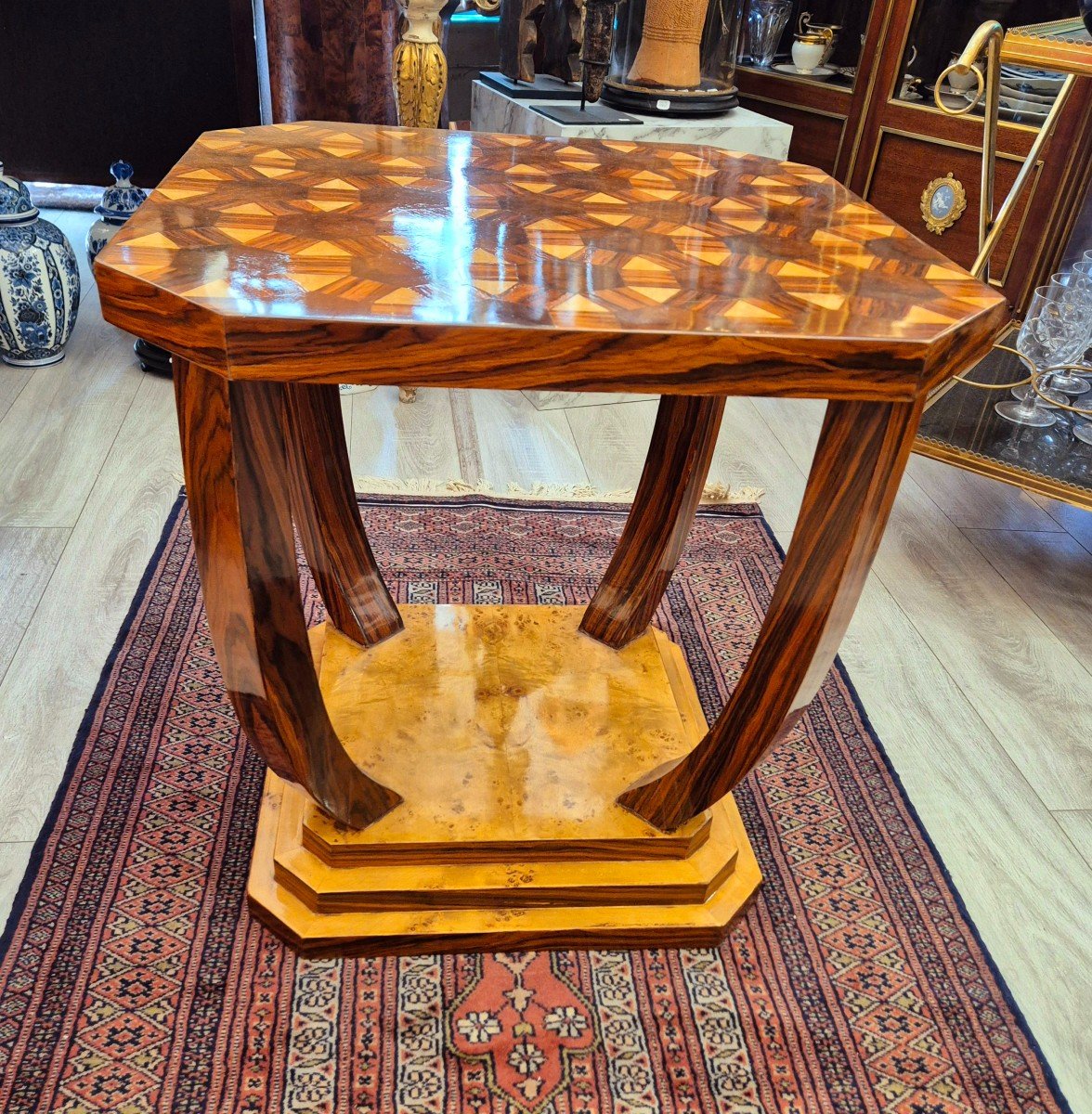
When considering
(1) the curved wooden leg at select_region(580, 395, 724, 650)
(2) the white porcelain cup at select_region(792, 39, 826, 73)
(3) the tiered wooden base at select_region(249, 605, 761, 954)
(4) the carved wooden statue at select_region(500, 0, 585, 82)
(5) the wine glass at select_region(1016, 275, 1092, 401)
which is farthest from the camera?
(2) the white porcelain cup at select_region(792, 39, 826, 73)

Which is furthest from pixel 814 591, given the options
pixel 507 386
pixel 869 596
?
pixel 869 596

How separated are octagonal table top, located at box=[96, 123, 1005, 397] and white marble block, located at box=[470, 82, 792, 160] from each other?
1.24 metres

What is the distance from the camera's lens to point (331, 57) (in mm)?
2271

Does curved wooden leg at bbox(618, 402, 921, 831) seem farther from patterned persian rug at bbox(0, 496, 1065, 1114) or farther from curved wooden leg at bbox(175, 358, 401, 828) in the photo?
curved wooden leg at bbox(175, 358, 401, 828)

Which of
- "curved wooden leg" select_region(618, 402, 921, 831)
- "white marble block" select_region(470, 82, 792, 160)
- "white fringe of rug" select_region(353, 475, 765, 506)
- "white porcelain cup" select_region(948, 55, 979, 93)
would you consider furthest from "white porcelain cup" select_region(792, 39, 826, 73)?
"curved wooden leg" select_region(618, 402, 921, 831)

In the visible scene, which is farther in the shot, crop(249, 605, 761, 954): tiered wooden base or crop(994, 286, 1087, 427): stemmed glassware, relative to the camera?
crop(994, 286, 1087, 427): stemmed glassware

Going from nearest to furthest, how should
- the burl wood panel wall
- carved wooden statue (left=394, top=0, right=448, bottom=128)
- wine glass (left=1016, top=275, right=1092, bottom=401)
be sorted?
wine glass (left=1016, top=275, right=1092, bottom=401) → carved wooden statue (left=394, top=0, right=448, bottom=128) → the burl wood panel wall

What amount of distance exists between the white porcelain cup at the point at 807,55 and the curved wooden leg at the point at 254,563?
2.66 meters

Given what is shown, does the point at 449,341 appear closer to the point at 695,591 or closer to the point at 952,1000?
the point at 952,1000

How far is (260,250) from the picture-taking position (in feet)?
2.59

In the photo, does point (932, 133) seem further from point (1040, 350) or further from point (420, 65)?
point (420, 65)

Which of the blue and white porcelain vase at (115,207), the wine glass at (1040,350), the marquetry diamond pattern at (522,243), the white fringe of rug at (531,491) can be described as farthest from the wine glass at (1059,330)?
the blue and white porcelain vase at (115,207)

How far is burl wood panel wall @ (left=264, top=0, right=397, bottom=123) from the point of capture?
223cm

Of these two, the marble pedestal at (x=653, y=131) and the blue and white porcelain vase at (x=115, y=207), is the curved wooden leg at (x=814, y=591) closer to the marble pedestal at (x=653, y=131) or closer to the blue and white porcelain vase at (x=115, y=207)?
the marble pedestal at (x=653, y=131)
